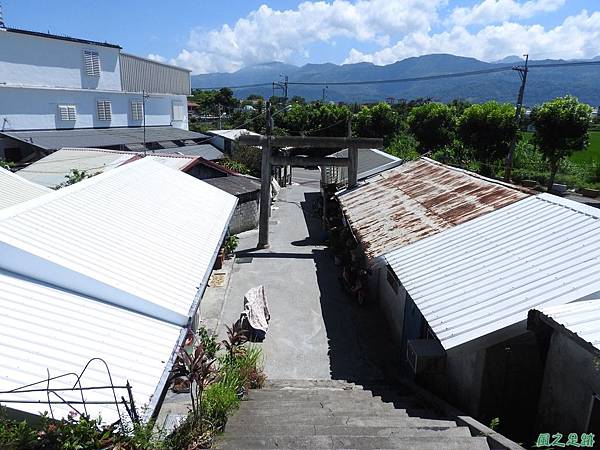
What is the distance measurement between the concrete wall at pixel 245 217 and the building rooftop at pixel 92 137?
13.6 m

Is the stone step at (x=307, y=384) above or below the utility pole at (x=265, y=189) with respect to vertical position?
below

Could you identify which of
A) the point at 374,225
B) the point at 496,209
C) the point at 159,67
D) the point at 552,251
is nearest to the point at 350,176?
the point at 374,225

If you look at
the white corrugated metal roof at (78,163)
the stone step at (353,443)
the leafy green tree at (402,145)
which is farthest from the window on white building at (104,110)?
the stone step at (353,443)

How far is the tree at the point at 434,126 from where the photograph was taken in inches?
1347

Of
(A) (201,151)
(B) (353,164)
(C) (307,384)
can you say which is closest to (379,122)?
(A) (201,151)

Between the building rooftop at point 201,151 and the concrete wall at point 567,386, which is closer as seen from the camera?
the concrete wall at point 567,386

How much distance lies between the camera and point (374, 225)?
12930 mm

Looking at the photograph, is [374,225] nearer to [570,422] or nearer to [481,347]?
[481,347]

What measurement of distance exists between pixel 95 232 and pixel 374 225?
24.5ft

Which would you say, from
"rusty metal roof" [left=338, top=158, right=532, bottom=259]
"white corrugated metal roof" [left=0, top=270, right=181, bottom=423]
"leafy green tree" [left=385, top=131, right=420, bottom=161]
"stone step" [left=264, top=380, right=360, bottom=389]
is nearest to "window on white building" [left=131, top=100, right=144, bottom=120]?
"leafy green tree" [left=385, top=131, right=420, bottom=161]

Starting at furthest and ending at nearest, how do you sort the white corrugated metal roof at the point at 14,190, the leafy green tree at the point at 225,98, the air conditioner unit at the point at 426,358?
1. the leafy green tree at the point at 225,98
2. the white corrugated metal roof at the point at 14,190
3. the air conditioner unit at the point at 426,358

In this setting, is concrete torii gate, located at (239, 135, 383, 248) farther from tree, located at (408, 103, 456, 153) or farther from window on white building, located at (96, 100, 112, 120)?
window on white building, located at (96, 100, 112, 120)

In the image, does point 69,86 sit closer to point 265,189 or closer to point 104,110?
point 104,110

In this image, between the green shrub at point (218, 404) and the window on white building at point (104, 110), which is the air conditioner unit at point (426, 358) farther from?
the window on white building at point (104, 110)
